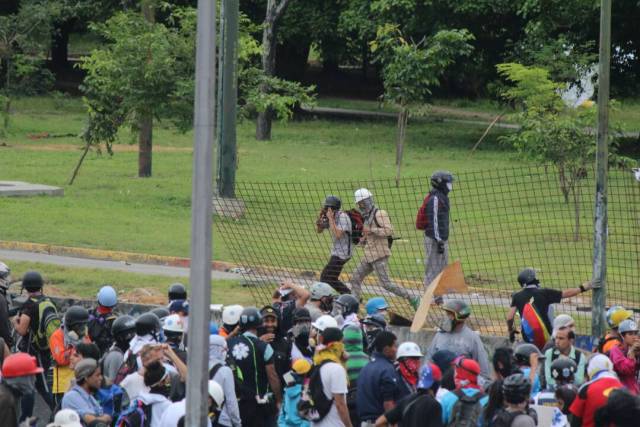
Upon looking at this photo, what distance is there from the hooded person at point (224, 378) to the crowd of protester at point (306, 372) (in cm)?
1

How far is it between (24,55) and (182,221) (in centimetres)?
1682

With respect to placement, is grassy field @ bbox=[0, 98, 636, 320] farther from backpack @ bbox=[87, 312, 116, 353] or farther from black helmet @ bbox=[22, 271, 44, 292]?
backpack @ bbox=[87, 312, 116, 353]

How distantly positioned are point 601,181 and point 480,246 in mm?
6070

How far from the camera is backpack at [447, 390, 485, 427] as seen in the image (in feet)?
29.0

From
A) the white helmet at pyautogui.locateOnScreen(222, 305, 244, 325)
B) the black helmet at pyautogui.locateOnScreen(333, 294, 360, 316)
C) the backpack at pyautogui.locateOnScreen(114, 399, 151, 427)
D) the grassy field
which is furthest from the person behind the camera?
the grassy field

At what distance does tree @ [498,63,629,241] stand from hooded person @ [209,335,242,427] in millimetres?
11176

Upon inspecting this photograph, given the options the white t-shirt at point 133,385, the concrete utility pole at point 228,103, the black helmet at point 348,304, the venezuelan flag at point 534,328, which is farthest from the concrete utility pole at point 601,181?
the concrete utility pole at point 228,103

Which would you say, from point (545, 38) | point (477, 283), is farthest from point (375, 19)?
point (477, 283)

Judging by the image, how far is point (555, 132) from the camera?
21.6m

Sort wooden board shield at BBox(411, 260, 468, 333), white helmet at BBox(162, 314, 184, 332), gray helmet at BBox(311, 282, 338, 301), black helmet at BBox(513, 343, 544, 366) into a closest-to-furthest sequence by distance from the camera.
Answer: black helmet at BBox(513, 343, 544, 366)
white helmet at BBox(162, 314, 184, 332)
gray helmet at BBox(311, 282, 338, 301)
wooden board shield at BBox(411, 260, 468, 333)

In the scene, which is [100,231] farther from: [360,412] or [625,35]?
[625,35]

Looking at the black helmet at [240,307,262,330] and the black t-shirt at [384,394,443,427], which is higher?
the black helmet at [240,307,262,330]

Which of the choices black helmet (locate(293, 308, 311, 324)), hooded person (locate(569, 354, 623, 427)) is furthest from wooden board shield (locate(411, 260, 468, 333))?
hooded person (locate(569, 354, 623, 427))

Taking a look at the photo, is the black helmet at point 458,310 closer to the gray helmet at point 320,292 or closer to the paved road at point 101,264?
the gray helmet at point 320,292
